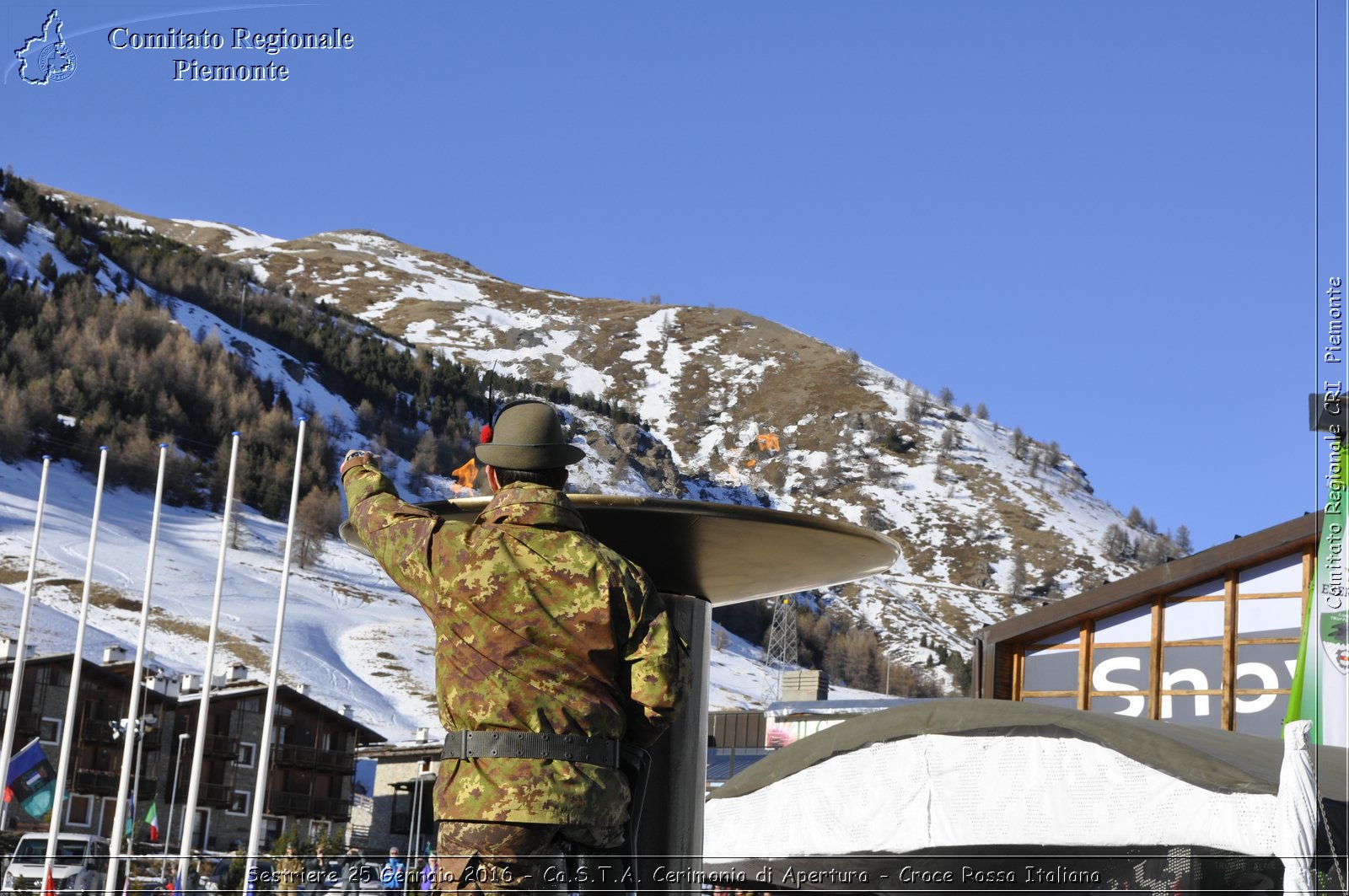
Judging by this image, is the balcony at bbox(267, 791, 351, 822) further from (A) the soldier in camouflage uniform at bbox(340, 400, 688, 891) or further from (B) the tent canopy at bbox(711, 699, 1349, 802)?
(A) the soldier in camouflage uniform at bbox(340, 400, 688, 891)

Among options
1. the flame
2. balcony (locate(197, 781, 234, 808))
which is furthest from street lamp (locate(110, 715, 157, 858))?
the flame

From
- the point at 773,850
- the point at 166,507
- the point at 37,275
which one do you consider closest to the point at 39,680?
the point at 773,850

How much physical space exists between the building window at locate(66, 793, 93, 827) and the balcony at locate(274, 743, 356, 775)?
6191 millimetres

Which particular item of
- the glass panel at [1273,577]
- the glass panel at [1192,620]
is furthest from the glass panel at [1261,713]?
the glass panel at [1273,577]

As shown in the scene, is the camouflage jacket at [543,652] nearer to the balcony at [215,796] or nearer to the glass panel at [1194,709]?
the glass panel at [1194,709]

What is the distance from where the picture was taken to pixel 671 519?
3932mm

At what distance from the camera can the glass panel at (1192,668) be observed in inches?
555

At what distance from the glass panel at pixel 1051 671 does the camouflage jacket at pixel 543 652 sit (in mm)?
12535

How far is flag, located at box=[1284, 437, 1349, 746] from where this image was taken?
7.88 meters

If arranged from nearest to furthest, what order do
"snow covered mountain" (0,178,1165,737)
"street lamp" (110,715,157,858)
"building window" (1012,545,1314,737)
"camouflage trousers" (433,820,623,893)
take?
1. "camouflage trousers" (433,820,623,893)
2. "building window" (1012,545,1314,737)
3. "street lamp" (110,715,157,858)
4. "snow covered mountain" (0,178,1165,737)

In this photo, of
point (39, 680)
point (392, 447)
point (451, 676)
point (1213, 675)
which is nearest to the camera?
point (451, 676)

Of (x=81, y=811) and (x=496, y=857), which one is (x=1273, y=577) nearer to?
(x=496, y=857)

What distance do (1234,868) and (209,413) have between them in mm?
113863

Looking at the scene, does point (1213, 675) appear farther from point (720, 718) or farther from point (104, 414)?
point (104, 414)
